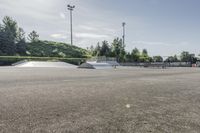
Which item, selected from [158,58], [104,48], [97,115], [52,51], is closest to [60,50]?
[52,51]

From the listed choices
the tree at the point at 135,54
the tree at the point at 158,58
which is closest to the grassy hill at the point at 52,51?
the tree at the point at 135,54

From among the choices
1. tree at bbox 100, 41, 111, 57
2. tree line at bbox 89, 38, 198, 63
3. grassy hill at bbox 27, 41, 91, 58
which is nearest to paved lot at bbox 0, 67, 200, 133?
tree line at bbox 89, 38, 198, 63

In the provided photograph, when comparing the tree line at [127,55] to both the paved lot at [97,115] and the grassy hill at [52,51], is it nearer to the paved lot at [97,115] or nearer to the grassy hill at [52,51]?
the grassy hill at [52,51]

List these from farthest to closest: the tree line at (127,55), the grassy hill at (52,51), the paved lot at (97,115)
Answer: the grassy hill at (52,51), the tree line at (127,55), the paved lot at (97,115)

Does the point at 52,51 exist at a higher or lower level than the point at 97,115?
higher

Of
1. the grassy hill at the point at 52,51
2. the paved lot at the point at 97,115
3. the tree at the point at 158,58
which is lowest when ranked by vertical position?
the paved lot at the point at 97,115

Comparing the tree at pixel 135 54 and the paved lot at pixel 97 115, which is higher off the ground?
the tree at pixel 135 54

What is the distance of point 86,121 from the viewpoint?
496 centimetres

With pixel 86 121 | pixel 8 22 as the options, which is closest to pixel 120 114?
pixel 86 121

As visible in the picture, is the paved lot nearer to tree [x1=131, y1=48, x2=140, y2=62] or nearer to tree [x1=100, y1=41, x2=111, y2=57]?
tree [x1=131, y1=48, x2=140, y2=62]

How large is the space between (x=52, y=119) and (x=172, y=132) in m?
2.40

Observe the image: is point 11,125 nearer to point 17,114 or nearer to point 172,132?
point 17,114

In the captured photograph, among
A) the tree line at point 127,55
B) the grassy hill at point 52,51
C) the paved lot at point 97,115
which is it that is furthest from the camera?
the grassy hill at point 52,51

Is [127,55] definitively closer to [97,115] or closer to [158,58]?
[158,58]
